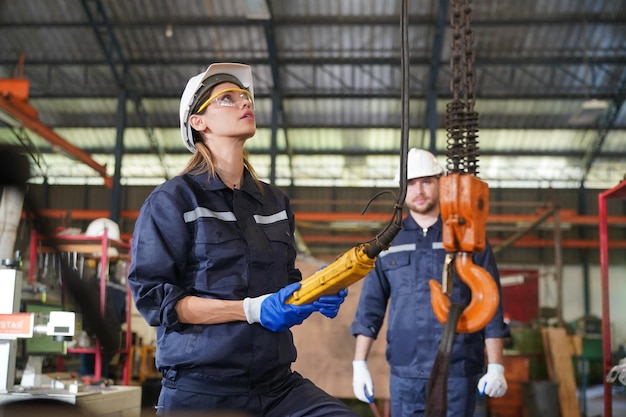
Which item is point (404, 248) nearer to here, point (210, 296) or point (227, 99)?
point (227, 99)

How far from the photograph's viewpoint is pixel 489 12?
14.3 m

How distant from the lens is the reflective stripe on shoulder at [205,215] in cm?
245

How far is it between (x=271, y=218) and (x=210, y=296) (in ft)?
1.40

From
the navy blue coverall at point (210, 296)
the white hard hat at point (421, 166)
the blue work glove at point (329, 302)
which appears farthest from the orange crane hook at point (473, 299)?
the white hard hat at point (421, 166)

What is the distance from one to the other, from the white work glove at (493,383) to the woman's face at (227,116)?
2.00 m

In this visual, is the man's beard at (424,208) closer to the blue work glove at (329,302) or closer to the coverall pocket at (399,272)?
the coverall pocket at (399,272)

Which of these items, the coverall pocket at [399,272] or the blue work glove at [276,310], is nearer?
the blue work glove at [276,310]

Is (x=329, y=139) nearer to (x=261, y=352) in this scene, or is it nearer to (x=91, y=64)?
(x=91, y=64)

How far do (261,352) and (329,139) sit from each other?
16.6m

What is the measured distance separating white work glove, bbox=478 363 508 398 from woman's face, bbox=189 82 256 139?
6.55 ft

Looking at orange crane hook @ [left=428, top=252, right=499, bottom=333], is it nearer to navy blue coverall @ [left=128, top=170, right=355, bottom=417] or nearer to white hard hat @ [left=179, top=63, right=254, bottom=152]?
navy blue coverall @ [left=128, top=170, right=355, bottom=417]

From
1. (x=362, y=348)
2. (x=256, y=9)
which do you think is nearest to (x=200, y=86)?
(x=362, y=348)

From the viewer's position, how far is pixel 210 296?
7.88 feet

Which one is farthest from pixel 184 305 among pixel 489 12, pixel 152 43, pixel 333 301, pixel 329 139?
pixel 329 139
